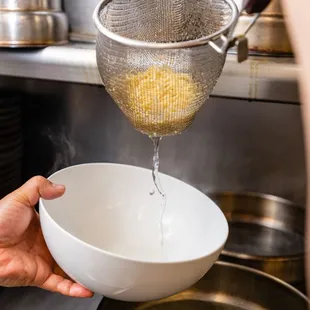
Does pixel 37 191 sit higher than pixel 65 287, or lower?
higher

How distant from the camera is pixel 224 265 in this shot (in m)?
0.80

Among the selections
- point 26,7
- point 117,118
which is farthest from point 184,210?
point 26,7

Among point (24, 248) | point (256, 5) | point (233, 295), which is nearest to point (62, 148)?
point (24, 248)

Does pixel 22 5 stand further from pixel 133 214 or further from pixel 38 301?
pixel 38 301

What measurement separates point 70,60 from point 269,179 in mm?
460

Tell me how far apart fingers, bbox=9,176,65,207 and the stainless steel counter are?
0.79 ft

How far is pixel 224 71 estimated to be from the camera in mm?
773

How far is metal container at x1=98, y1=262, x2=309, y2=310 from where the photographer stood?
2.49 feet

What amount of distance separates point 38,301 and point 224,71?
Answer: 531 millimetres

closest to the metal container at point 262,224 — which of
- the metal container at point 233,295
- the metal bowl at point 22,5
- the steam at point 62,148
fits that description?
the metal container at point 233,295

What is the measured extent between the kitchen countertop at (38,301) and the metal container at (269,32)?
0.53m

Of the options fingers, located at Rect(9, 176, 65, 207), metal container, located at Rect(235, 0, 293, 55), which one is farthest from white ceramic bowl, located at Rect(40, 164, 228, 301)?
metal container, located at Rect(235, 0, 293, 55)

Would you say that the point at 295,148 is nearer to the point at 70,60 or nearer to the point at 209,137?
the point at 209,137

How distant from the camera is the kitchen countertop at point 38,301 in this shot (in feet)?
2.95
